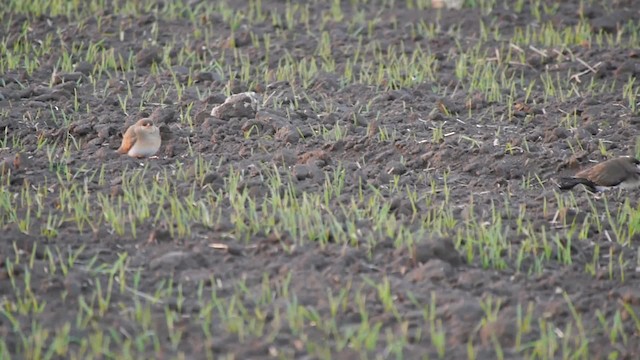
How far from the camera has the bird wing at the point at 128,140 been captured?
5184 mm

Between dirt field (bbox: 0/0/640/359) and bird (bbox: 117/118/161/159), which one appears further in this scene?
bird (bbox: 117/118/161/159)

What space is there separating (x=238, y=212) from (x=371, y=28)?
136 inches

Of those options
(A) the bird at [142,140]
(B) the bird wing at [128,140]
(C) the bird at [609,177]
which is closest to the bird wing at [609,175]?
(C) the bird at [609,177]

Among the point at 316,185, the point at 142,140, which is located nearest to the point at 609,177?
the point at 316,185

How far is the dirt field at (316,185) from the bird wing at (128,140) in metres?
0.05

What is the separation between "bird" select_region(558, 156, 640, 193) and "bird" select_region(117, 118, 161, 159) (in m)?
1.90

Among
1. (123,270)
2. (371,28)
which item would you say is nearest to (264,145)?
(123,270)

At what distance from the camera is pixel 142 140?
5.16 m

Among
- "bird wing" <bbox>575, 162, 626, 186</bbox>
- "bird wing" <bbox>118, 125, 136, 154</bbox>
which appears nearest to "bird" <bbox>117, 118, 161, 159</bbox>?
"bird wing" <bbox>118, 125, 136, 154</bbox>

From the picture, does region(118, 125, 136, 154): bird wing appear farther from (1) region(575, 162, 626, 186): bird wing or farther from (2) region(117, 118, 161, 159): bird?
(1) region(575, 162, 626, 186): bird wing

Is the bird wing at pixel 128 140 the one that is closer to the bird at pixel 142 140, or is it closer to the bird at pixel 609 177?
the bird at pixel 142 140

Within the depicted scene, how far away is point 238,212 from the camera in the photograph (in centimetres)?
442

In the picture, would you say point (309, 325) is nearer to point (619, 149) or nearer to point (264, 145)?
point (264, 145)

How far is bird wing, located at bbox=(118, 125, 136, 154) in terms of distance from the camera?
5184 mm
